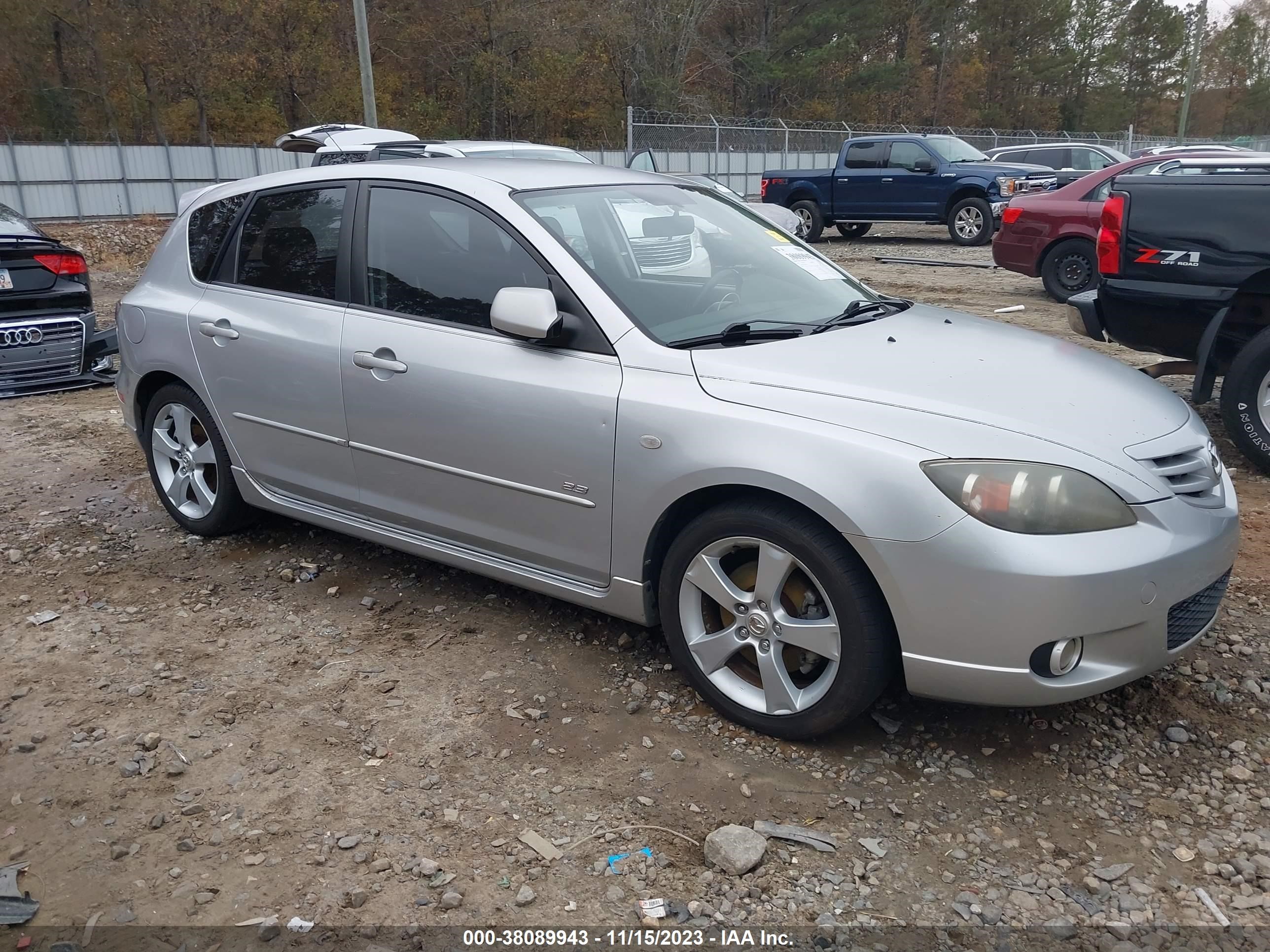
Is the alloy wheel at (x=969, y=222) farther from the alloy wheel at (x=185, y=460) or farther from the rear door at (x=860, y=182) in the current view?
the alloy wheel at (x=185, y=460)

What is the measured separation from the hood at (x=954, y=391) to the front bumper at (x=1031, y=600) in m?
0.22

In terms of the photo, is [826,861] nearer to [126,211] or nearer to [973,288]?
[973,288]

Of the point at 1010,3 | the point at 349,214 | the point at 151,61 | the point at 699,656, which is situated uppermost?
the point at 1010,3

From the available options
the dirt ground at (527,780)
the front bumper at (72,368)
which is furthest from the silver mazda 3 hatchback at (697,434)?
the front bumper at (72,368)

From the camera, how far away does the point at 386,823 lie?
9.33 feet

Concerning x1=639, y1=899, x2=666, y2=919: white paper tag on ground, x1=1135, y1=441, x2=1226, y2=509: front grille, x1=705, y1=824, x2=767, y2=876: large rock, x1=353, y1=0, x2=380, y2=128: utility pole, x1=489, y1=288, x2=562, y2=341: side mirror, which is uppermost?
x1=353, y1=0, x2=380, y2=128: utility pole

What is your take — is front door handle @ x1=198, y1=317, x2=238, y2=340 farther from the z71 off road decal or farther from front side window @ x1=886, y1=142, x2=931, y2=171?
front side window @ x1=886, y1=142, x2=931, y2=171

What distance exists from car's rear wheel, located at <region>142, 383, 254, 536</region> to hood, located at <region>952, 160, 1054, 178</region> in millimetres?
15896

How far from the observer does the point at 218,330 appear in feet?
14.6

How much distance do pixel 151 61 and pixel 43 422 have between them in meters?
30.0

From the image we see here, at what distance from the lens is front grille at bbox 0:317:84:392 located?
25.3ft

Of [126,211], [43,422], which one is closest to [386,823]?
[43,422]

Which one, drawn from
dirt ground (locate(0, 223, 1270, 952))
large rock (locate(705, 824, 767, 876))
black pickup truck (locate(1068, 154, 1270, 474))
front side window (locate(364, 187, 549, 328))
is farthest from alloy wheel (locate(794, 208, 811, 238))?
large rock (locate(705, 824, 767, 876))

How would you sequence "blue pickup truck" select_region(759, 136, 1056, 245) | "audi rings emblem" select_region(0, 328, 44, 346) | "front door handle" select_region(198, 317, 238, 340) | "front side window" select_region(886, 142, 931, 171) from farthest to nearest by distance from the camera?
"front side window" select_region(886, 142, 931, 171), "blue pickup truck" select_region(759, 136, 1056, 245), "audi rings emblem" select_region(0, 328, 44, 346), "front door handle" select_region(198, 317, 238, 340)
